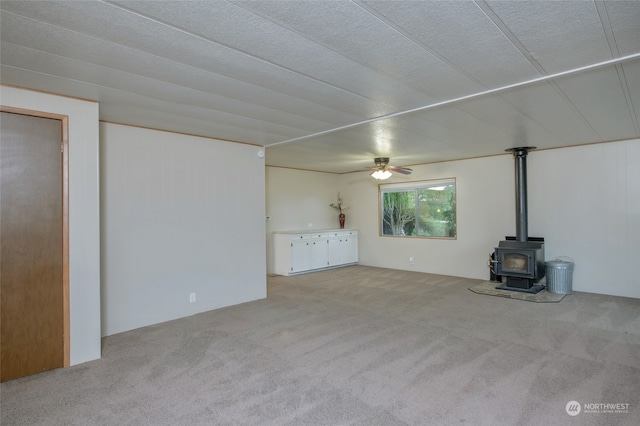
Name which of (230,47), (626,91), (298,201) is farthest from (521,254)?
(230,47)

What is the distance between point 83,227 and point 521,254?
5.68 meters

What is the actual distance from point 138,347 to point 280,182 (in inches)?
183

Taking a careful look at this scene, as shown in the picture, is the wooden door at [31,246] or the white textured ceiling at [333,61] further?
the wooden door at [31,246]

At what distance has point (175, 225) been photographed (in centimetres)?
437

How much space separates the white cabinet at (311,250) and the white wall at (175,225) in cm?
185

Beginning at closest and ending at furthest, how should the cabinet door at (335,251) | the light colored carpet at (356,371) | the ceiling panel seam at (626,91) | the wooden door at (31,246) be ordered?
the light colored carpet at (356,371)
the ceiling panel seam at (626,91)
the wooden door at (31,246)
the cabinet door at (335,251)

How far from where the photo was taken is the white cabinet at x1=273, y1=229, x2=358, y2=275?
23.4ft

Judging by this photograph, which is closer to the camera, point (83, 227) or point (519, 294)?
point (83, 227)

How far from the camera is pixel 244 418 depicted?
87.4 inches

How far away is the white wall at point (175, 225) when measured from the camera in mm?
3900

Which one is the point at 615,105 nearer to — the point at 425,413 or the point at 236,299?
the point at 425,413

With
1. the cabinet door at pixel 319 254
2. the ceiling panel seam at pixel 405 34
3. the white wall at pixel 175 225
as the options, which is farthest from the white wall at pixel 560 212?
the ceiling panel seam at pixel 405 34

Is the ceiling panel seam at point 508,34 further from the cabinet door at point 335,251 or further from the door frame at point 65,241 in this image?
the cabinet door at point 335,251

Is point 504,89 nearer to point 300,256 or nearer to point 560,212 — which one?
point 560,212
